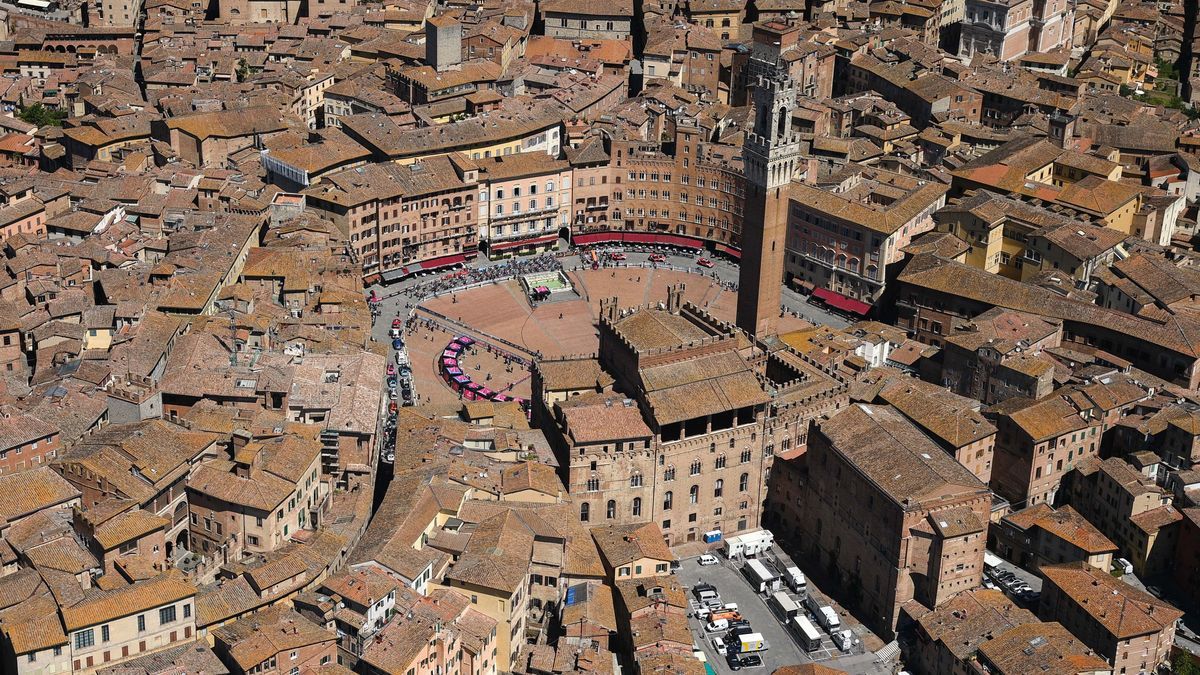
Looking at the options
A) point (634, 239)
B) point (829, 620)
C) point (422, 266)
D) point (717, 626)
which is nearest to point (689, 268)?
point (634, 239)

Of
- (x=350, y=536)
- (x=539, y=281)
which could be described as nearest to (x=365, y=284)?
(x=539, y=281)

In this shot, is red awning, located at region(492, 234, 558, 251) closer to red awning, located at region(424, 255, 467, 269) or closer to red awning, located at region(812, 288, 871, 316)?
red awning, located at region(424, 255, 467, 269)

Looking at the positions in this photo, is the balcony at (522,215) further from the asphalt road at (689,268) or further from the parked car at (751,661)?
the parked car at (751,661)

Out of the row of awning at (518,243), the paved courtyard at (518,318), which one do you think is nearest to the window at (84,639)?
the paved courtyard at (518,318)

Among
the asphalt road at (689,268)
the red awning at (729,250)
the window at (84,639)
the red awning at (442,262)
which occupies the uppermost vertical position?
the red awning at (729,250)

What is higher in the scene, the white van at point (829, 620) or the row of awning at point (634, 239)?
the row of awning at point (634, 239)

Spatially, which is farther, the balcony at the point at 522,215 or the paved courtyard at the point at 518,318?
the balcony at the point at 522,215

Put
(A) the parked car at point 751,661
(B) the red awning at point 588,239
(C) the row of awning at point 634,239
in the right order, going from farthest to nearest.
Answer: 1. (B) the red awning at point 588,239
2. (C) the row of awning at point 634,239
3. (A) the parked car at point 751,661
